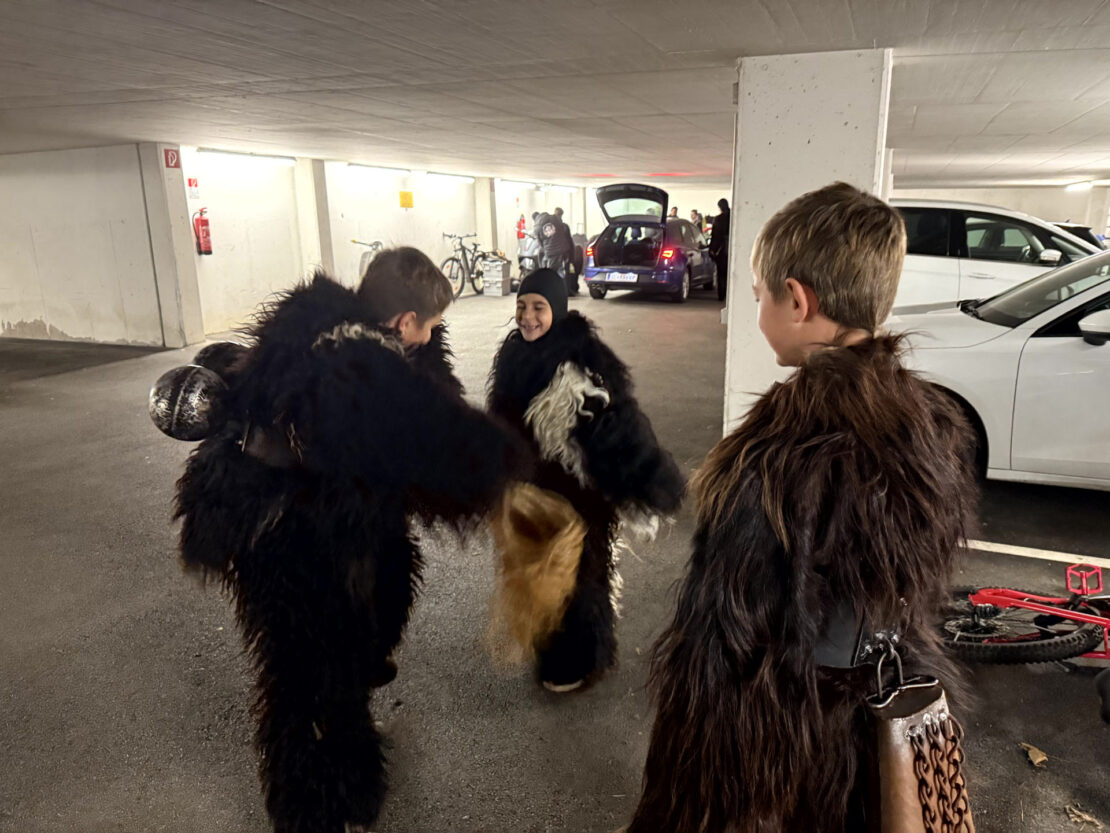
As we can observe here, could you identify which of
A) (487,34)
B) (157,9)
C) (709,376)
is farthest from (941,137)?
(157,9)

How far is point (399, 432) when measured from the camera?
5.79 feet

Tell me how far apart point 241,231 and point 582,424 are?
36.2ft

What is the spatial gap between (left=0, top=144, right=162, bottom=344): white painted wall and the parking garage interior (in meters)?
0.49

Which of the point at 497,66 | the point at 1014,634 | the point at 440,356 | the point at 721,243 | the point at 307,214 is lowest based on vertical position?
the point at 1014,634

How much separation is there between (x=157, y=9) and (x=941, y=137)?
9178 mm

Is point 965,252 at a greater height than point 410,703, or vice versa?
point 965,252

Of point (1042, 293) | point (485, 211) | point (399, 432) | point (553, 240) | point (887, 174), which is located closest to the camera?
point (399, 432)

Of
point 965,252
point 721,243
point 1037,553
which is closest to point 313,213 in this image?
point 721,243

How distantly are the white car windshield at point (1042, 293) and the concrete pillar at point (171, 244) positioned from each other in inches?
381

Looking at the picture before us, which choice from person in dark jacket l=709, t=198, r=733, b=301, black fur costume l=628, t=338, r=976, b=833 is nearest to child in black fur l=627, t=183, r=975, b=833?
black fur costume l=628, t=338, r=976, b=833

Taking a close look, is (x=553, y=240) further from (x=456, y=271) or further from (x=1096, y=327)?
(x=1096, y=327)

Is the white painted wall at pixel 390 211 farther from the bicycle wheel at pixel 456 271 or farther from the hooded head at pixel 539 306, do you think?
the hooded head at pixel 539 306

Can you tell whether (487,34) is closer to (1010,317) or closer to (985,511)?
(1010,317)

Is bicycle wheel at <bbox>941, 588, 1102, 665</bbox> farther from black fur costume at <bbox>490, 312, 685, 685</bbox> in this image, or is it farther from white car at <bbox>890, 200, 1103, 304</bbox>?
white car at <bbox>890, 200, 1103, 304</bbox>
